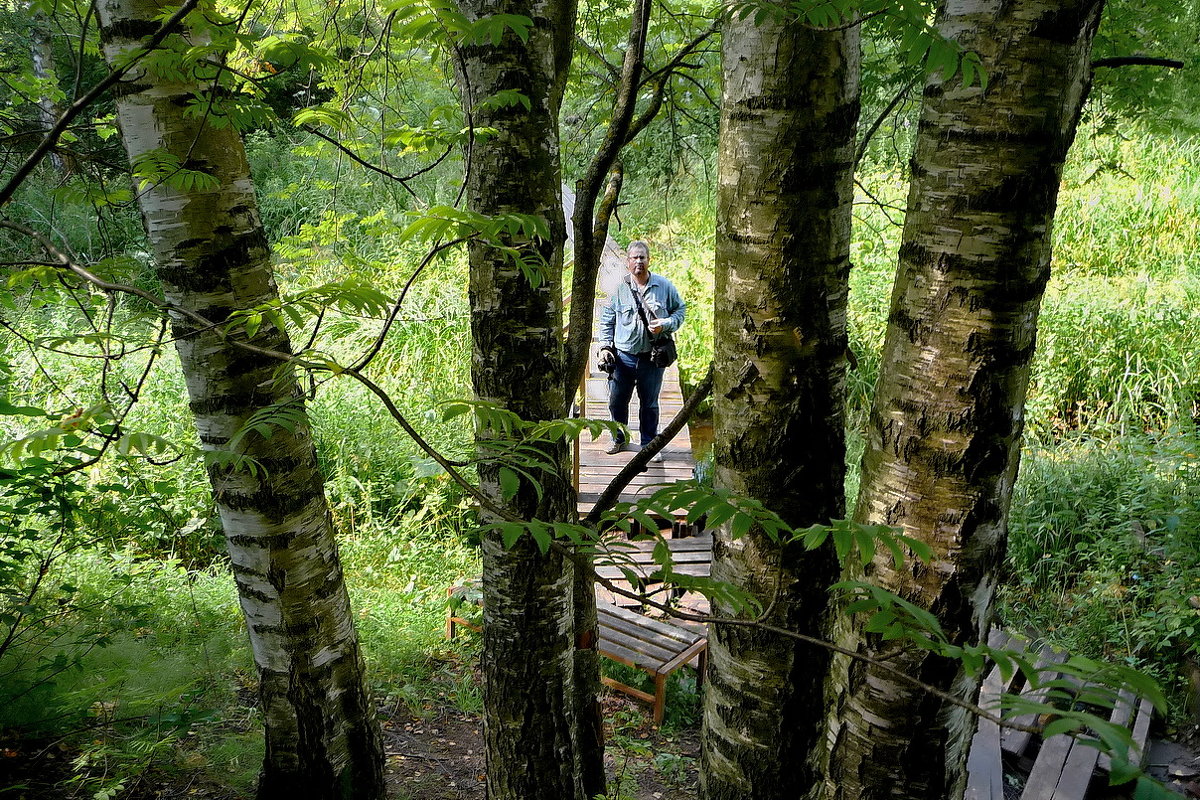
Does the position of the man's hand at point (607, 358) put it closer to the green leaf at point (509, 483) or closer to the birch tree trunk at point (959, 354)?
the birch tree trunk at point (959, 354)

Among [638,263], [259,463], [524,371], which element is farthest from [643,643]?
[259,463]

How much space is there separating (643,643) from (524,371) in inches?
128

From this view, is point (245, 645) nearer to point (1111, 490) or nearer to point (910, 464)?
point (910, 464)

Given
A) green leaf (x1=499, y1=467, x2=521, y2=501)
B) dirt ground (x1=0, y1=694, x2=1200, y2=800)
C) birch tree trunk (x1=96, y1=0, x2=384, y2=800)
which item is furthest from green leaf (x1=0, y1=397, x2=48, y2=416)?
dirt ground (x1=0, y1=694, x2=1200, y2=800)

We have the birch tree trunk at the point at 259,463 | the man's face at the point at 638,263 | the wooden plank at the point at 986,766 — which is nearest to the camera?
the birch tree trunk at the point at 259,463

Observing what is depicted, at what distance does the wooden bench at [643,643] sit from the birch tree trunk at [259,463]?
228cm

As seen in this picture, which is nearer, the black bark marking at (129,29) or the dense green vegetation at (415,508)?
the black bark marking at (129,29)

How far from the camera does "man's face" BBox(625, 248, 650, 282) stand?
6.33 meters

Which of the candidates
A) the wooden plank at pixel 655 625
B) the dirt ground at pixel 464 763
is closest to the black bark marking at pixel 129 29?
the dirt ground at pixel 464 763

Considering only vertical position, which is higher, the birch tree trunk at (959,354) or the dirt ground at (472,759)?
the birch tree trunk at (959,354)

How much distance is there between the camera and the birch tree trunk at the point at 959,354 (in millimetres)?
1383

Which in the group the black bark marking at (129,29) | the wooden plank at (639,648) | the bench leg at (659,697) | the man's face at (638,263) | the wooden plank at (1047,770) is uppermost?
the black bark marking at (129,29)

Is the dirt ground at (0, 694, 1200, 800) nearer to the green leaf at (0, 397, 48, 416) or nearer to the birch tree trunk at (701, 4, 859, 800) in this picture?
the green leaf at (0, 397, 48, 416)

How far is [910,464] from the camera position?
1.56 m
